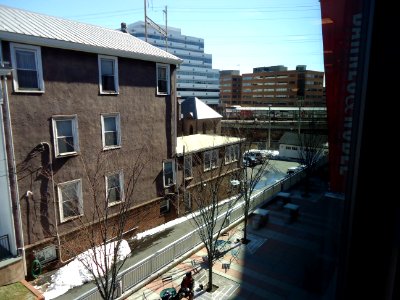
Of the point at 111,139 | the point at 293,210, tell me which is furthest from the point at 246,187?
the point at 111,139

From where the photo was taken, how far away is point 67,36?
1127 centimetres

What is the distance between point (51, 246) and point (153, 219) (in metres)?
5.57

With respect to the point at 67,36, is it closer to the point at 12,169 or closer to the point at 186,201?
the point at 12,169

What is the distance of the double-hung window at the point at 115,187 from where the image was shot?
43.7 feet

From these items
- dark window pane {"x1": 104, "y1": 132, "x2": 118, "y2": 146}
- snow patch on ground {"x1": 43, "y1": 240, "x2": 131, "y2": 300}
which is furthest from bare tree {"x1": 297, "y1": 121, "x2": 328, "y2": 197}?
dark window pane {"x1": 104, "y1": 132, "x2": 118, "y2": 146}

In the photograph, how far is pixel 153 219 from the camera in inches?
616

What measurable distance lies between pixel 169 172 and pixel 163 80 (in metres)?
5.30

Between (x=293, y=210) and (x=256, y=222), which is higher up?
(x=293, y=210)

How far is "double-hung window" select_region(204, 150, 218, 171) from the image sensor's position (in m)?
18.8

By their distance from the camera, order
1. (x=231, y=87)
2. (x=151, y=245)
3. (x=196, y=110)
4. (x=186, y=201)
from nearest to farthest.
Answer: (x=151, y=245), (x=186, y=201), (x=196, y=110), (x=231, y=87)

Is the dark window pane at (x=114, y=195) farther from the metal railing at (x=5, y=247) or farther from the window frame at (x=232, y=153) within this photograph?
the window frame at (x=232, y=153)

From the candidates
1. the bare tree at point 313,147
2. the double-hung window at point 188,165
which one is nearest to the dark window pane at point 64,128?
the double-hung window at point 188,165

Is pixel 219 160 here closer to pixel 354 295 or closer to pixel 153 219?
pixel 153 219

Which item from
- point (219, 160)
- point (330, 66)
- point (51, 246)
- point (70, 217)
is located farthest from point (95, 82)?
point (330, 66)
